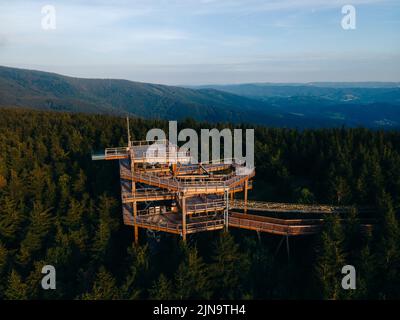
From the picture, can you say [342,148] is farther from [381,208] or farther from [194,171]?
[194,171]

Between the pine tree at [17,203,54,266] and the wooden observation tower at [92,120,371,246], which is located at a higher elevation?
the wooden observation tower at [92,120,371,246]

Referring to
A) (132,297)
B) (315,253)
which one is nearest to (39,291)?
(132,297)

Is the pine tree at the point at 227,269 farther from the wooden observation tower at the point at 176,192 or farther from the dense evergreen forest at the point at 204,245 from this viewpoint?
the wooden observation tower at the point at 176,192

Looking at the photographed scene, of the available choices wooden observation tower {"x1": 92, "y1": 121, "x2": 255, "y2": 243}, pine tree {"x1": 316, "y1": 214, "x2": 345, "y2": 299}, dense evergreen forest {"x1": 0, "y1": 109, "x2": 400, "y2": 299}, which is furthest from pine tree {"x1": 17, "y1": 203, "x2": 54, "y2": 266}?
pine tree {"x1": 316, "y1": 214, "x2": 345, "y2": 299}

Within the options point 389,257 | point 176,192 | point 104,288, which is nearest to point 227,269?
point 176,192

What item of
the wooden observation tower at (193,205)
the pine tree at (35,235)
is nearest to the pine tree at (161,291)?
the wooden observation tower at (193,205)

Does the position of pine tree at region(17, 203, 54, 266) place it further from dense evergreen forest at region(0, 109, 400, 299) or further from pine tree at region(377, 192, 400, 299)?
pine tree at region(377, 192, 400, 299)

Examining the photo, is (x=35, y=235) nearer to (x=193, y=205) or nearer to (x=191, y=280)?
(x=193, y=205)

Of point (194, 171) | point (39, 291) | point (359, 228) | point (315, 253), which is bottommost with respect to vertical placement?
point (39, 291)
